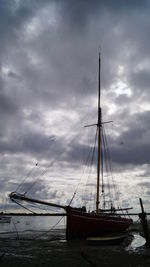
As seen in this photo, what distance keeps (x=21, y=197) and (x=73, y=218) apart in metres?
6.59

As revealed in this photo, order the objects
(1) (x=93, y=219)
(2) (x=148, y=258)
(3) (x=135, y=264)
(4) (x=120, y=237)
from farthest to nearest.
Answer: (1) (x=93, y=219), (4) (x=120, y=237), (2) (x=148, y=258), (3) (x=135, y=264)

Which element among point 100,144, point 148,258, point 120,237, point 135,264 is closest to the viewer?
point 135,264

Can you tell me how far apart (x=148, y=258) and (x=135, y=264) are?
105 inches

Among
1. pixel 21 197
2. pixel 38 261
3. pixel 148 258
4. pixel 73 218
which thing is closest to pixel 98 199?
pixel 73 218

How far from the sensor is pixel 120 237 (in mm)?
26469

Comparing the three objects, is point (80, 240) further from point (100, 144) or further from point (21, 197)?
point (100, 144)

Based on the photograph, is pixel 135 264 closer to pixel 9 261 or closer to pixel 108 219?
pixel 9 261

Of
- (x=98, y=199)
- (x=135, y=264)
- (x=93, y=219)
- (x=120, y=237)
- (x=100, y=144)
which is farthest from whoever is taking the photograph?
(x=100, y=144)

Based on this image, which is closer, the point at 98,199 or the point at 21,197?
the point at 21,197

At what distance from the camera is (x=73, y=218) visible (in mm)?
28109

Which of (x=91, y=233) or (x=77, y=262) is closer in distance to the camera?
(x=77, y=262)

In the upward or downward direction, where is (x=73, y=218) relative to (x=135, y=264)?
upward

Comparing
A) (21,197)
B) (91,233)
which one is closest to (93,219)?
(91,233)

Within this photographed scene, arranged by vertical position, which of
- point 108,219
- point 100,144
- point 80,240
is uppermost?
point 100,144
